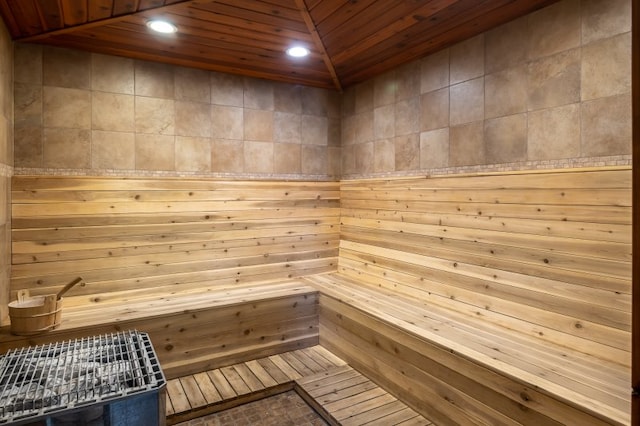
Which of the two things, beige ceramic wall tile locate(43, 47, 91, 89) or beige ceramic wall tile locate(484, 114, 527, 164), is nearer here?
beige ceramic wall tile locate(484, 114, 527, 164)

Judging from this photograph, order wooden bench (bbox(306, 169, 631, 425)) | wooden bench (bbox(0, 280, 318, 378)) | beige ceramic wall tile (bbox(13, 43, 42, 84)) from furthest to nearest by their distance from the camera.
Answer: beige ceramic wall tile (bbox(13, 43, 42, 84)) → wooden bench (bbox(0, 280, 318, 378)) → wooden bench (bbox(306, 169, 631, 425))

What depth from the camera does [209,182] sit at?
3271 millimetres

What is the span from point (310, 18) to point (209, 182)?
1529mm

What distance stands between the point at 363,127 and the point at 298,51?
1.01 m

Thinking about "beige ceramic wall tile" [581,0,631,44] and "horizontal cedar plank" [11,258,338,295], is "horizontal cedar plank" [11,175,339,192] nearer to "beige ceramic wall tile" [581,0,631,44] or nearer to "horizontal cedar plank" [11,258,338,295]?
"horizontal cedar plank" [11,258,338,295]

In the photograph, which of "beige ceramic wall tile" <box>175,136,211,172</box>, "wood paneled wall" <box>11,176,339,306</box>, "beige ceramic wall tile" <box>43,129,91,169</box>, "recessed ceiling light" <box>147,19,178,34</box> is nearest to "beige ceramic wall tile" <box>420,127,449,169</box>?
"wood paneled wall" <box>11,176,339,306</box>

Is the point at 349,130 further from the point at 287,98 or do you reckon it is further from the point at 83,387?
the point at 83,387

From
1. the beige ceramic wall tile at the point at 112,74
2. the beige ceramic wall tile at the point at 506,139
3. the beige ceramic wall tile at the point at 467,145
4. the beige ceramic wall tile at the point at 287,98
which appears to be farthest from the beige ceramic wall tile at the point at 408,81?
the beige ceramic wall tile at the point at 112,74

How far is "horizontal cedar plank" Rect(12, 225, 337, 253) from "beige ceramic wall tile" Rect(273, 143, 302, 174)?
1.85 ft

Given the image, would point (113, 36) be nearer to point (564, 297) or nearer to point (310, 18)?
point (310, 18)

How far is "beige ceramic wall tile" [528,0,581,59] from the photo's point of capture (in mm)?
2113

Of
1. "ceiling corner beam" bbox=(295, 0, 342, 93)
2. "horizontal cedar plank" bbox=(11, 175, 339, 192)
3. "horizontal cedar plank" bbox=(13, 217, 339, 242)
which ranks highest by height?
"ceiling corner beam" bbox=(295, 0, 342, 93)

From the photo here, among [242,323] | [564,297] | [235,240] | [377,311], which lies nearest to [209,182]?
[235,240]

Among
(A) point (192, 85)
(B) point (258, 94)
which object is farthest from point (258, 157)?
(A) point (192, 85)
